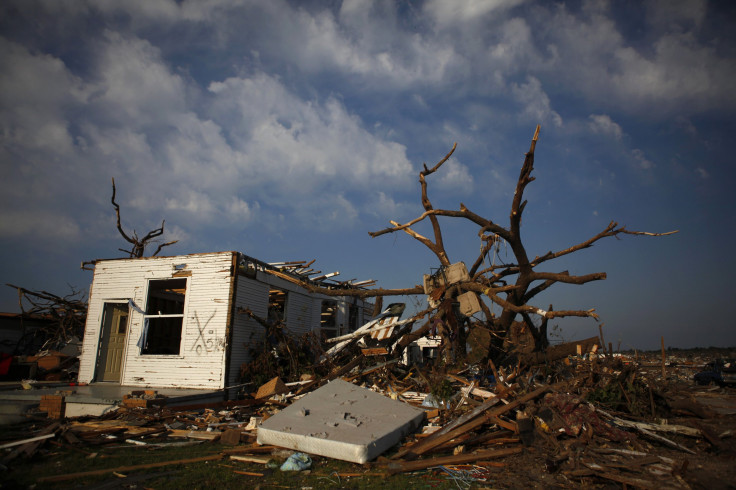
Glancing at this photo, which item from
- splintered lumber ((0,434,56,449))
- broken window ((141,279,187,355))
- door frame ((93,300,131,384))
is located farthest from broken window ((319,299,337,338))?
splintered lumber ((0,434,56,449))

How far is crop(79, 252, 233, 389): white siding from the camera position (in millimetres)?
11250

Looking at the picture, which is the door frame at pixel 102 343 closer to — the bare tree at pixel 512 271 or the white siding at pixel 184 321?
the white siding at pixel 184 321

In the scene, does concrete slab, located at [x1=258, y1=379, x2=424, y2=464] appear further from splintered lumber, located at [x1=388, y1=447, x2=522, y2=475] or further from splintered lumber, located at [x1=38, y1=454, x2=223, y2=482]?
splintered lumber, located at [x1=38, y1=454, x2=223, y2=482]

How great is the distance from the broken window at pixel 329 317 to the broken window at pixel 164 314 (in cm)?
551

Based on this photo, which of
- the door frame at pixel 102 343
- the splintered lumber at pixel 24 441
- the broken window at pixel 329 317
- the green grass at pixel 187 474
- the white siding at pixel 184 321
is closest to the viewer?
the green grass at pixel 187 474

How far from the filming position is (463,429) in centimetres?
644

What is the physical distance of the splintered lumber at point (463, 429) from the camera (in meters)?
5.99

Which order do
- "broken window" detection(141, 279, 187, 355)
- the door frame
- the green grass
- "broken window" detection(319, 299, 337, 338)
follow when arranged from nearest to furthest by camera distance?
the green grass < the door frame < "broken window" detection(141, 279, 187, 355) < "broken window" detection(319, 299, 337, 338)

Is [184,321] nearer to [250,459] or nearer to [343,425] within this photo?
[250,459]

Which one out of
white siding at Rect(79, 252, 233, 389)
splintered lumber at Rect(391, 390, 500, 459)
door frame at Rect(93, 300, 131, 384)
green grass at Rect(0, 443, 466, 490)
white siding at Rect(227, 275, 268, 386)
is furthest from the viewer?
door frame at Rect(93, 300, 131, 384)

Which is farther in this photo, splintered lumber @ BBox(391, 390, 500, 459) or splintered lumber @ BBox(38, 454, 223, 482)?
splintered lumber @ BBox(391, 390, 500, 459)

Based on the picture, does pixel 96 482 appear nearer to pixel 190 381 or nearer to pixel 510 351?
pixel 190 381

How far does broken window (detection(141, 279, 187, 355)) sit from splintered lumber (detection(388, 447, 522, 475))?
10026 mm

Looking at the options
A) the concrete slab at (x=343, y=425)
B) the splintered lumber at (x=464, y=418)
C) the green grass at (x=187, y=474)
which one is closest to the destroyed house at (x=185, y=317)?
the concrete slab at (x=343, y=425)
